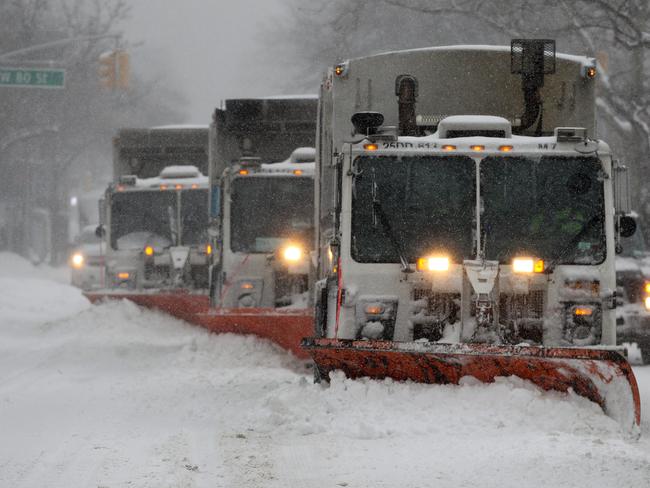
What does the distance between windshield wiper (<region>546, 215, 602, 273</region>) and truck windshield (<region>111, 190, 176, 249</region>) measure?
1093 centimetres

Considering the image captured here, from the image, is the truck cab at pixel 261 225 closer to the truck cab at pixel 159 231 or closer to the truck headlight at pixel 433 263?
the truck cab at pixel 159 231

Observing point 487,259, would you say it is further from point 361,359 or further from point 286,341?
point 286,341

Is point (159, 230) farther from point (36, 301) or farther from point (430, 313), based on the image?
point (430, 313)

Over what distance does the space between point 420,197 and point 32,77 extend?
1741 cm

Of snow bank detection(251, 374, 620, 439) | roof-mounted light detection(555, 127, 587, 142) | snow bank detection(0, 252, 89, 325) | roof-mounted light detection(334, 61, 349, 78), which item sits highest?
roof-mounted light detection(334, 61, 349, 78)

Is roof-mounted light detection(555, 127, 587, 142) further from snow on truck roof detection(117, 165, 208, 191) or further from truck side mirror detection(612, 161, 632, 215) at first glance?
snow on truck roof detection(117, 165, 208, 191)

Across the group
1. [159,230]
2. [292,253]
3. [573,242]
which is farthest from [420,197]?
[159,230]

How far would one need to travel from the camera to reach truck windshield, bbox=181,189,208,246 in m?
19.4

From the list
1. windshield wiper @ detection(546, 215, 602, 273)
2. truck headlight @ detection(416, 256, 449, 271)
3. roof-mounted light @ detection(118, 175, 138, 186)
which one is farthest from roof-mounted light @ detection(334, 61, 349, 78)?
roof-mounted light @ detection(118, 175, 138, 186)

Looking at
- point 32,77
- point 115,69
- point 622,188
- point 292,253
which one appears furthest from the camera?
point 115,69

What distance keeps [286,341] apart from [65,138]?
40.3m

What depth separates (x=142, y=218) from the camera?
19.7 m

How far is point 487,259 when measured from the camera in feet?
31.4

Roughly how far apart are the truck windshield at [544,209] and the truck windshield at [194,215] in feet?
33.8
